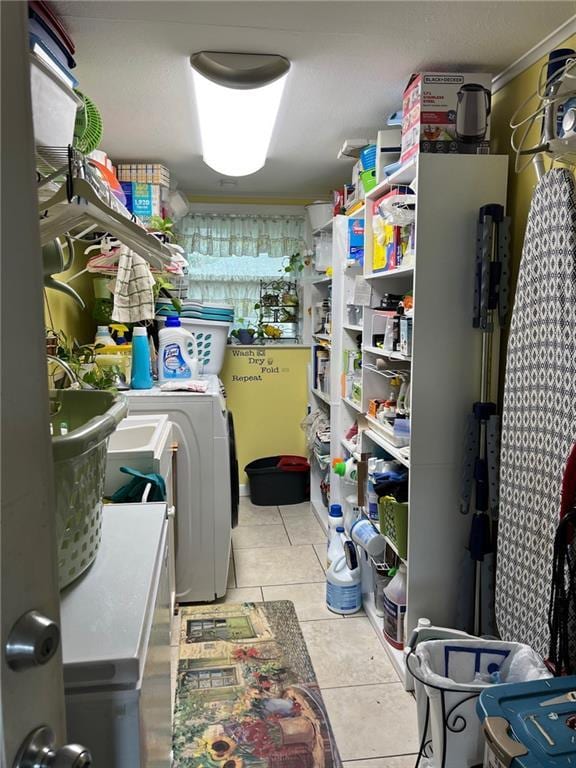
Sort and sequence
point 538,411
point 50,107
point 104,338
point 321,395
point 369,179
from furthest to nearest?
1. point 321,395
2. point 104,338
3. point 369,179
4. point 538,411
5. point 50,107

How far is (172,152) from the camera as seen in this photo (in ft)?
10.0

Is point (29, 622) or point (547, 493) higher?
point (29, 622)

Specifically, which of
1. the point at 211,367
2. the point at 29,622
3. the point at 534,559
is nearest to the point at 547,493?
the point at 534,559

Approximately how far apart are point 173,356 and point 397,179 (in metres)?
1.43

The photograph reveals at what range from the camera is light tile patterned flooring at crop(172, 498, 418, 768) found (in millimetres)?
1900

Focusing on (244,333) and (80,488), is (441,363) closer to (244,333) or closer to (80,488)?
(80,488)

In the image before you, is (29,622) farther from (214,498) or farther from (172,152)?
(172,152)

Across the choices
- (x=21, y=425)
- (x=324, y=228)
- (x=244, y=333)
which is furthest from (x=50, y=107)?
(x=244, y=333)

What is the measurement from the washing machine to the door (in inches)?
80.5

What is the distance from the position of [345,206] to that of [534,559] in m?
2.21

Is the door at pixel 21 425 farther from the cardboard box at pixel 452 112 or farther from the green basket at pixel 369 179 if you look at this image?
the green basket at pixel 369 179

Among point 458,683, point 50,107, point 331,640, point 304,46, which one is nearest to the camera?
point 50,107

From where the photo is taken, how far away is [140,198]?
315 centimetres

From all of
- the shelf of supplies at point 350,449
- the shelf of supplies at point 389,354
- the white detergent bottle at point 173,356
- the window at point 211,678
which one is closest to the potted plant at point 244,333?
the white detergent bottle at point 173,356
